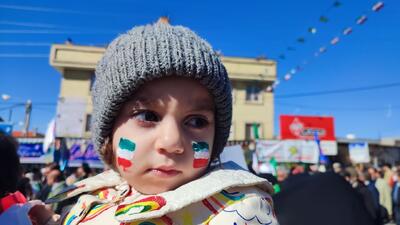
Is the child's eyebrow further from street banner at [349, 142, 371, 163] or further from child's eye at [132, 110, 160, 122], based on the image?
street banner at [349, 142, 371, 163]

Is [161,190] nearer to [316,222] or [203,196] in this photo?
[203,196]

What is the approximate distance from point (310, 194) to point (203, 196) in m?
0.55

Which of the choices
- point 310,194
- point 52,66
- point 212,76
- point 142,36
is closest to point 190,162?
point 212,76

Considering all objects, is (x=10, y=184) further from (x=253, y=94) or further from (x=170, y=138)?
(x=253, y=94)

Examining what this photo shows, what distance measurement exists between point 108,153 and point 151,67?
0.38 m

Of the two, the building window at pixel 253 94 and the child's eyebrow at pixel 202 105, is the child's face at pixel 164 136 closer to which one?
the child's eyebrow at pixel 202 105

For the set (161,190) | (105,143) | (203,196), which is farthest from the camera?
(105,143)

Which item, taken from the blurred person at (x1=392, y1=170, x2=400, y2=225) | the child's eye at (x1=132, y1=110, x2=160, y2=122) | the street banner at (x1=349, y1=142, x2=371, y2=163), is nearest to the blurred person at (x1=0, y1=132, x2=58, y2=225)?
the child's eye at (x1=132, y1=110, x2=160, y2=122)

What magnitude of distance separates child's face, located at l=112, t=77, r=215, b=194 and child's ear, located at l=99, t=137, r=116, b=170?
11 centimetres

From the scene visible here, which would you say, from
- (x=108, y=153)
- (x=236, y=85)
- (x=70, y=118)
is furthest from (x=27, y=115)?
(x=108, y=153)

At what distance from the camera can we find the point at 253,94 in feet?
77.1

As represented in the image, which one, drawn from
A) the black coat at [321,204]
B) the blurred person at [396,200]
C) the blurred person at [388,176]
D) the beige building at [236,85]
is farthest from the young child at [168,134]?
the beige building at [236,85]

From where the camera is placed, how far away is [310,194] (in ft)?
4.16

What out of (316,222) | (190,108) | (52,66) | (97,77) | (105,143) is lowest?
(316,222)
